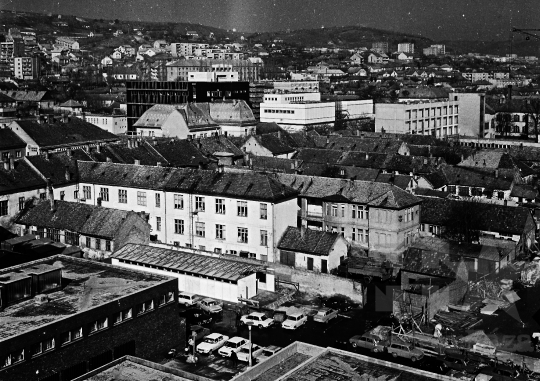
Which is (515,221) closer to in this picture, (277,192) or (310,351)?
(277,192)

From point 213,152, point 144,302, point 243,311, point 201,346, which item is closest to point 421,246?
point 243,311

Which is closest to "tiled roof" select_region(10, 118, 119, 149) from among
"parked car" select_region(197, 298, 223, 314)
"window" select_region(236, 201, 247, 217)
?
"window" select_region(236, 201, 247, 217)

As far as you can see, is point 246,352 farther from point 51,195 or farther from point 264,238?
point 51,195

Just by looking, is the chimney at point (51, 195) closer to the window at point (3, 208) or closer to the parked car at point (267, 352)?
the window at point (3, 208)

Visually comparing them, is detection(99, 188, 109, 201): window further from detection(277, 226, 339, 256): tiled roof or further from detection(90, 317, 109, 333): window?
detection(90, 317, 109, 333): window

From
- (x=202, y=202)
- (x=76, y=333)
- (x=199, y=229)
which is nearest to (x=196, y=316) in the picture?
(x=76, y=333)

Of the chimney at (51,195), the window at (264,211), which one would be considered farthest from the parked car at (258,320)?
the chimney at (51,195)
